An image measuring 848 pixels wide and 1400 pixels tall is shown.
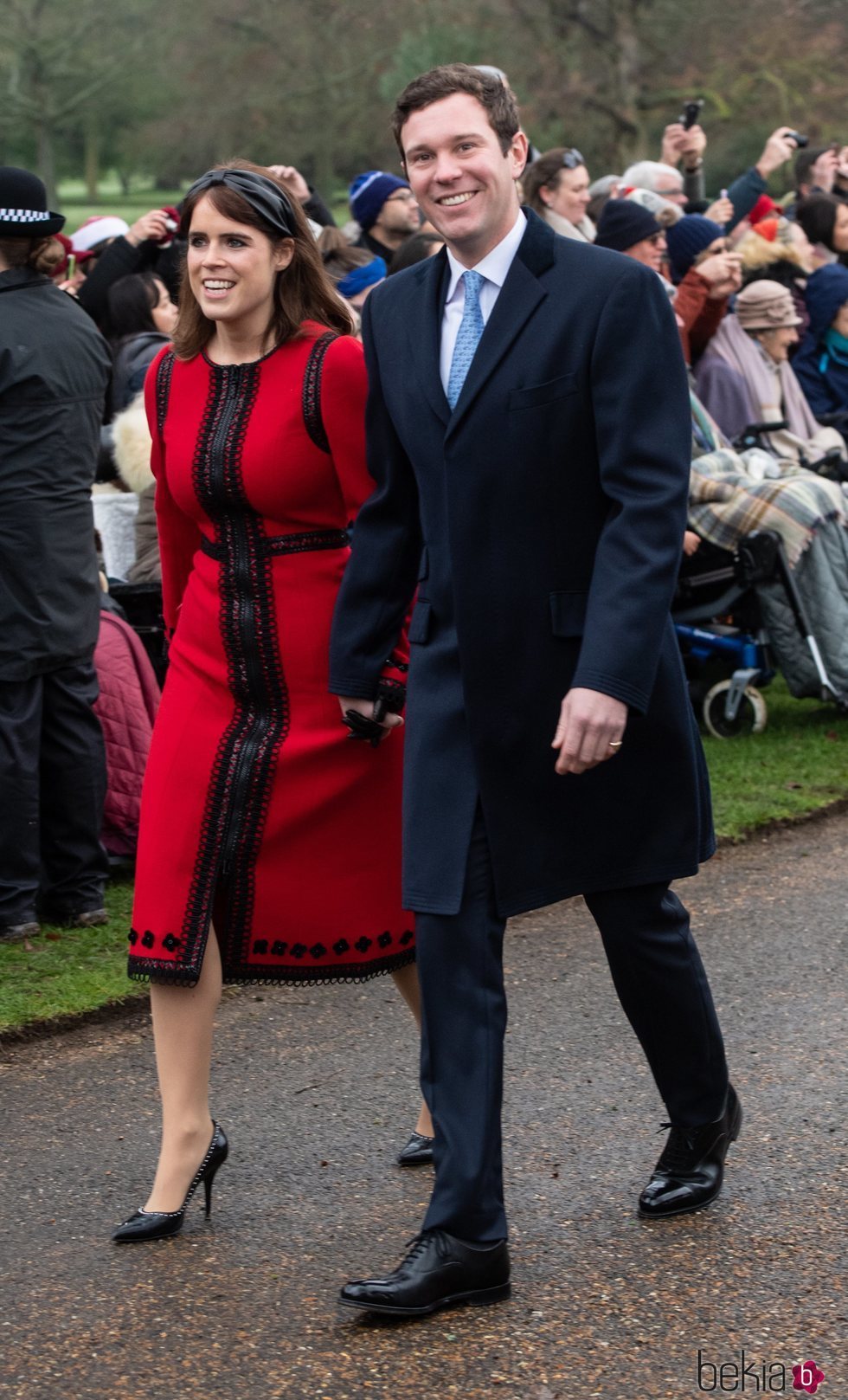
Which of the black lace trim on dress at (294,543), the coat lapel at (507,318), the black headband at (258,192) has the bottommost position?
the black lace trim on dress at (294,543)

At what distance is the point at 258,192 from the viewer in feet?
12.1

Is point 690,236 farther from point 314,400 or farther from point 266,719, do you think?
point 266,719

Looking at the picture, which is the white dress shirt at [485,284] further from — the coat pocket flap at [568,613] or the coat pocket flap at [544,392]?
the coat pocket flap at [568,613]

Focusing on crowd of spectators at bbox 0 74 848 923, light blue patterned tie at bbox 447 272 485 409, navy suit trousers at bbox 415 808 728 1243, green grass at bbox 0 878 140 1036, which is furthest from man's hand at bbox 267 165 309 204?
navy suit trousers at bbox 415 808 728 1243

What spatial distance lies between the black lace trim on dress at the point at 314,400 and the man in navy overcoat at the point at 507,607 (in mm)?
177

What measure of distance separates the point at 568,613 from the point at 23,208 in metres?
3.07

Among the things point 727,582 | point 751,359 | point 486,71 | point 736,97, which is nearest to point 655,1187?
point 486,71

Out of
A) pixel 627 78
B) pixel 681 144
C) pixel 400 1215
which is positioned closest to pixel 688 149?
pixel 681 144

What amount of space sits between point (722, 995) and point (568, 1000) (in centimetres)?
40

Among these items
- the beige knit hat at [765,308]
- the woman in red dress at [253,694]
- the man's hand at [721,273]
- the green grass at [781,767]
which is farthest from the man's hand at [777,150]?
the woman in red dress at [253,694]

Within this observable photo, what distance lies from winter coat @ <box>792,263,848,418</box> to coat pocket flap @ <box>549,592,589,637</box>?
7262 mm

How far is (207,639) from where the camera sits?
12.2 ft

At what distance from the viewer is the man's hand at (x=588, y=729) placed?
3188 mm

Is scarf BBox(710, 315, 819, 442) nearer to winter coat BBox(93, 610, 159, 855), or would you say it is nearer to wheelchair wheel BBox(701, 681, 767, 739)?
wheelchair wheel BBox(701, 681, 767, 739)
